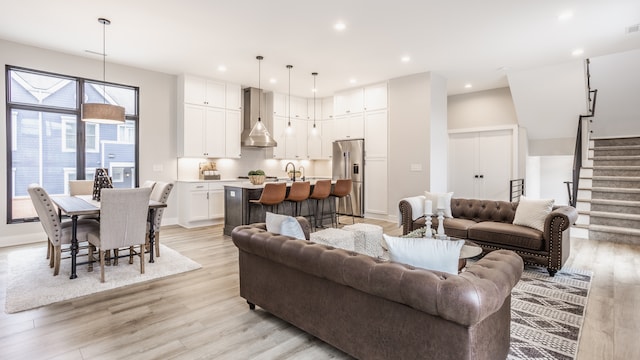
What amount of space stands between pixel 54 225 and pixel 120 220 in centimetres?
70

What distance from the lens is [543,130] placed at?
7.39 meters

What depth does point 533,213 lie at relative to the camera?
13.0 feet

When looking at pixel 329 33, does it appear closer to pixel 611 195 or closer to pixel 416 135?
pixel 416 135

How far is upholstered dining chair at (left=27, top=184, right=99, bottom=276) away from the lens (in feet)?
11.0

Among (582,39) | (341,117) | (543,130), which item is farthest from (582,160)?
(341,117)

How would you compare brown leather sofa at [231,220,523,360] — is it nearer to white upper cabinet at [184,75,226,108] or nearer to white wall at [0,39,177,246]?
white wall at [0,39,177,246]

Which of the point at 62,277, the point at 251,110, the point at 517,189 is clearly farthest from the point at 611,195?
the point at 62,277

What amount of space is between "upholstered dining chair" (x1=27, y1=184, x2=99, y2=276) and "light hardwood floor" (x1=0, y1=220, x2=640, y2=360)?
39 centimetres

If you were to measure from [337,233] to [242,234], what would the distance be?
1505 millimetres

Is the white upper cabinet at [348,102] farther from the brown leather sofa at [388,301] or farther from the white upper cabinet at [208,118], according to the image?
the brown leather sofa at [388,301]

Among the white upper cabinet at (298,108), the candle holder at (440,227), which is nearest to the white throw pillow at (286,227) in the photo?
the candle holder at (440,227)

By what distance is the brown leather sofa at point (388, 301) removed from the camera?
59.4 inches

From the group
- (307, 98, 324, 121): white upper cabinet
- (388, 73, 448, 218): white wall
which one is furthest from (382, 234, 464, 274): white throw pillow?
(307, 98, 324, 121): white upper cabinet

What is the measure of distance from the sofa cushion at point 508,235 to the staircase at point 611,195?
8.08ft
